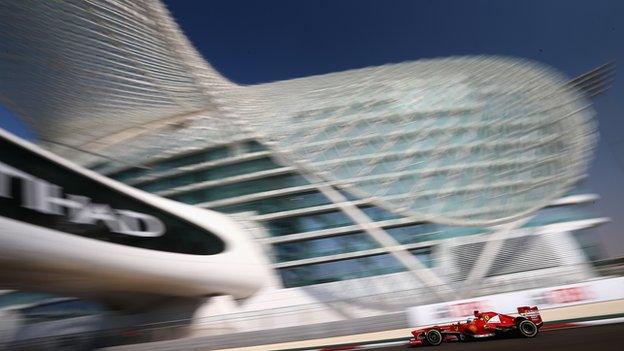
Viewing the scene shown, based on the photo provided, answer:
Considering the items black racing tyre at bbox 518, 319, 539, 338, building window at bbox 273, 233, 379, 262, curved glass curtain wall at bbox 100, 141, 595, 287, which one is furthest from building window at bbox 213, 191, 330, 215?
black racing tyre at bbox 518, 319, 539, 338

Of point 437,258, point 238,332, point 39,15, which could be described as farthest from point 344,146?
point 39,15

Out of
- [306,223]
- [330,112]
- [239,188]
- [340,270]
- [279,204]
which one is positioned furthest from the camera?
[239,188]

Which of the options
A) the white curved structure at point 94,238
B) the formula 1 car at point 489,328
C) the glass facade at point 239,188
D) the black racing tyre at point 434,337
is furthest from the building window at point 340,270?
the black racing tyre at point 434,337

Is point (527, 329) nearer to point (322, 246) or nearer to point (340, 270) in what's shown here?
point (340, 270)

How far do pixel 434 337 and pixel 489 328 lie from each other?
1.54m

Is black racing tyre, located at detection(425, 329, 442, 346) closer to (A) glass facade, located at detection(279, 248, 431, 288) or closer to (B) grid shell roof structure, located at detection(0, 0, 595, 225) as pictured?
(B) grid shell roof structure, located at detection(0, 0, 595, 225)

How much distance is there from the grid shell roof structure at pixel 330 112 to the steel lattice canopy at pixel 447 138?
0.08 meters

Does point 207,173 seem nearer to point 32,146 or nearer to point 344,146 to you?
point 344,146

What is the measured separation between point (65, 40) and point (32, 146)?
9.59m

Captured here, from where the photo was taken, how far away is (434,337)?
40.5ft

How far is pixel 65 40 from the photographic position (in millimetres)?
22250

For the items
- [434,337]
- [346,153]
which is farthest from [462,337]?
[346,153]

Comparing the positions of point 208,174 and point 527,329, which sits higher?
point 208,174

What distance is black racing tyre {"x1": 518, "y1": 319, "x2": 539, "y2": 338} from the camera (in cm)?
1127
